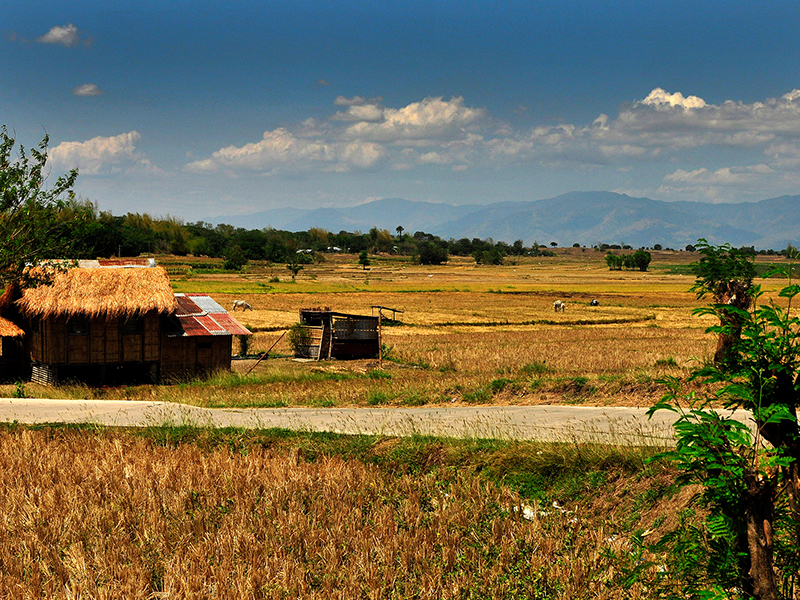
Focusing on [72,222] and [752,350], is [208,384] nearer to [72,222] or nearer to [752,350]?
[72,222]

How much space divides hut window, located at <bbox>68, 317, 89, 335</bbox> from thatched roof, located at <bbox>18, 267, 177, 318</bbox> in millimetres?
675

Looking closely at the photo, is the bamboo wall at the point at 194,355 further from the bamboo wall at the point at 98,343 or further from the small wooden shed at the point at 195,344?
the bamboo wall at the point at 98,343

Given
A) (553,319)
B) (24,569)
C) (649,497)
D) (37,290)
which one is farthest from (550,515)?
(553,319)

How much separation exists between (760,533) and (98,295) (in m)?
23.9

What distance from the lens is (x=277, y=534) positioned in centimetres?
679

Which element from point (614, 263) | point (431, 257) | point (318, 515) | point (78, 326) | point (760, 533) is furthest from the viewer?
point (431, 257)

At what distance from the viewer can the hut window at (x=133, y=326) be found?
81.0 feet

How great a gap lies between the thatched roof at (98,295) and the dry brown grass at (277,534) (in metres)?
15.2

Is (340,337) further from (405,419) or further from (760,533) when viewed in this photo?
(760,533)

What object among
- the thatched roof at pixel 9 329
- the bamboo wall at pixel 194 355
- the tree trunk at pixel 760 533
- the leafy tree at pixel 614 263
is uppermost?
the leafy tree at pixel 614 263

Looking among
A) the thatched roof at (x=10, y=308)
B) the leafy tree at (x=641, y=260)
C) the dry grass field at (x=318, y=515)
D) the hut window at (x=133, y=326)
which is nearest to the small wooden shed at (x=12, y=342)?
the thatched roof at (x=10, y=308)

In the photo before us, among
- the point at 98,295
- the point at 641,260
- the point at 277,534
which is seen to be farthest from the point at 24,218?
the point at 641,260

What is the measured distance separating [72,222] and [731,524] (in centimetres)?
2108

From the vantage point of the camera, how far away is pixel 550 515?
7469 mm
